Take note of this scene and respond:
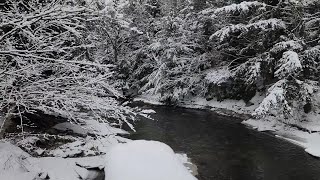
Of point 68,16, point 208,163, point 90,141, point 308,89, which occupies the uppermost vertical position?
point 68,16

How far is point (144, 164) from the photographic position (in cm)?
682

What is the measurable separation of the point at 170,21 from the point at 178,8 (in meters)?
1.50

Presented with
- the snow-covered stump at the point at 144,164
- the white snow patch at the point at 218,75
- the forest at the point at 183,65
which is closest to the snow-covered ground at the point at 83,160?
the snow-covered stump at the point at 144,164

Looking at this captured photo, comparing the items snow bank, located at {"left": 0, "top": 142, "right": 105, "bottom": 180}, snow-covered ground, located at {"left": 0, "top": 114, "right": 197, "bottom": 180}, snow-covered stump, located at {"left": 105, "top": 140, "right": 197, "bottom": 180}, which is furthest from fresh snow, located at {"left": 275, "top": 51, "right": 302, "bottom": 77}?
snow bank, located at {"left": 0, "top": 142, "right": 105, "bottom": 180}

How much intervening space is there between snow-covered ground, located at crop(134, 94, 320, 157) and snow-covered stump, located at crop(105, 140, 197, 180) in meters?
6.82

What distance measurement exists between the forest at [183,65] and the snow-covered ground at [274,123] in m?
0.08

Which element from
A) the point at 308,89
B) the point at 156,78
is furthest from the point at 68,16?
the point at 156,78

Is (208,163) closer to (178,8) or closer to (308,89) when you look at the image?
(308,89)

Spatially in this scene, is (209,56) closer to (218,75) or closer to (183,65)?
(183,65)

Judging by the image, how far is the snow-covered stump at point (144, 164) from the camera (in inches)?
253

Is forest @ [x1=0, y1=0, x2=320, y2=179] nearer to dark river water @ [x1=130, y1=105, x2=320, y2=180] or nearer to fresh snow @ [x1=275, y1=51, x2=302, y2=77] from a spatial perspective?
fresh snow @ [x1=275, y1=51, x2=302, y2=77]

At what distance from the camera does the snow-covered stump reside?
642cm

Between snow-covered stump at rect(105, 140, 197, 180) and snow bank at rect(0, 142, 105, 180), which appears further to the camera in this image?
snow bank at rect(0, 142, 105, 180)

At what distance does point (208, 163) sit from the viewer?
11.3m
